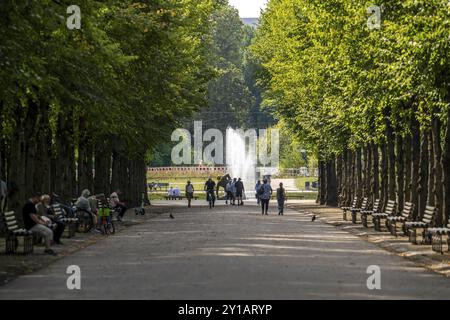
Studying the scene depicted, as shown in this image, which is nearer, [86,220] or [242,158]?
[86,220]

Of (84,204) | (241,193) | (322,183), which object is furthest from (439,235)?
(322,183)

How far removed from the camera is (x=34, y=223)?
89.9ft

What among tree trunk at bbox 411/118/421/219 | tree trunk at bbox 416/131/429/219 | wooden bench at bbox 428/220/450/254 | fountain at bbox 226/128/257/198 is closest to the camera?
wooden bench at bbox 428/220/450/254

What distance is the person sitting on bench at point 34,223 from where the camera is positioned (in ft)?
88.5

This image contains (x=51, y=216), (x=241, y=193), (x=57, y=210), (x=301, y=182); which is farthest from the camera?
(x=301, y=182)

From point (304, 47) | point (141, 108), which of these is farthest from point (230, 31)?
point (141, 108)

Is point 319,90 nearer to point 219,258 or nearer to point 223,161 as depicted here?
point 219,258

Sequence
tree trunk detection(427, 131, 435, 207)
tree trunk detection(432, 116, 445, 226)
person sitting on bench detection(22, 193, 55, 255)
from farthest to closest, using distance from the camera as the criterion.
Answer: tree trunk detection(427, 131, 435, 207), tree trunk detection(432, 116, 445, 226), person sitting on bench detection(22, 193, 55, 255)

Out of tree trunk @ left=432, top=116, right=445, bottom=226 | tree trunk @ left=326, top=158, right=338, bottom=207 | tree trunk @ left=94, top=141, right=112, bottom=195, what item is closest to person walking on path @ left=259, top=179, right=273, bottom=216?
tree trunk @ left=94, top=141, right=112, bottom=195

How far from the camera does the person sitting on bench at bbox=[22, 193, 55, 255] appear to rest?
27.0 metres

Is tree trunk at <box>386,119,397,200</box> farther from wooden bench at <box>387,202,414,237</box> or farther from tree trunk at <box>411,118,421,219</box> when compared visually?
wooden bench at <box>387,202,414,237</box>

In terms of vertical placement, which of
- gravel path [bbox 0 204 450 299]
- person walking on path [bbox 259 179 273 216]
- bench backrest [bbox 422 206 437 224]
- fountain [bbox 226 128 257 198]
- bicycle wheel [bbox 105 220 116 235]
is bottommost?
gravel path [bbox 0 204 450 299]

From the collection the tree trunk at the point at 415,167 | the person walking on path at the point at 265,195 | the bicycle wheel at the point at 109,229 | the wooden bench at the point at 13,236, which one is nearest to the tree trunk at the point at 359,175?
the person walking on path at the point at 265,195

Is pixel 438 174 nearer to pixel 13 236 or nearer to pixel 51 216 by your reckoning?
pixel 51 216
